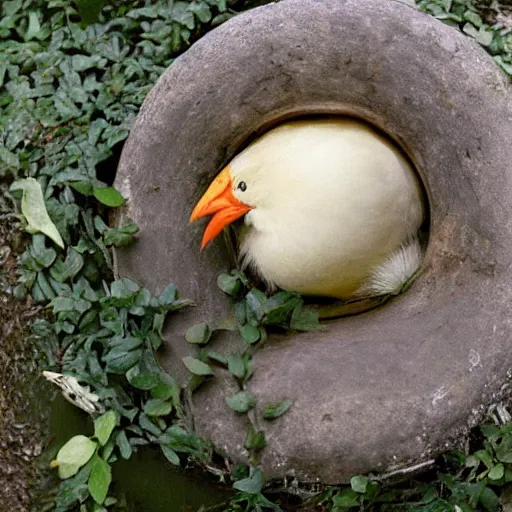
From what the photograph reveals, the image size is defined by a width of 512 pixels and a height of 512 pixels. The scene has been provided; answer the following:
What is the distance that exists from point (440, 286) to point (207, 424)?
431 millimetres

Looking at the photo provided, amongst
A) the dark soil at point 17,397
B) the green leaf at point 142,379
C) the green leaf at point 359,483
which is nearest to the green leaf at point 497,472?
the green leaf at point 359,483

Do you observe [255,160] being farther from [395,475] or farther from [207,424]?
[395,475]

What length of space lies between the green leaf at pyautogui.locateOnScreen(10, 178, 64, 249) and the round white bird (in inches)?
9.7

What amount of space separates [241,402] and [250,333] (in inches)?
4.9

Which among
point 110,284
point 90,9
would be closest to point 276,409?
point 110,284

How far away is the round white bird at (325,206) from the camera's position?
1.41 metres

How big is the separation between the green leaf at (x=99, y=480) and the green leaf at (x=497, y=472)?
23.1 inches

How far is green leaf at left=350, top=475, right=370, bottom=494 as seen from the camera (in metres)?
1.26

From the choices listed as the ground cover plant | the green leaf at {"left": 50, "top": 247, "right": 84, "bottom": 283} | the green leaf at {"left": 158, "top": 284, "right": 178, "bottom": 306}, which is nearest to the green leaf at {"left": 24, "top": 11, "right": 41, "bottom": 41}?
the ground cover plant

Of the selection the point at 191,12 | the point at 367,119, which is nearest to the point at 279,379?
the point at 367,119

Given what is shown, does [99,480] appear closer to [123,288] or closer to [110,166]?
[123,288]

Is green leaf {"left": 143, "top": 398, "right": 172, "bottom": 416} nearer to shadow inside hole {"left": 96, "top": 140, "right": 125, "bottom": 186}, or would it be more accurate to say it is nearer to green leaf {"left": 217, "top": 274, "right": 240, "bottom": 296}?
green leaf {"left": 217, "top": 274, "right": 240, "bottom": 296}

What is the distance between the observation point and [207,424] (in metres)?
1.36

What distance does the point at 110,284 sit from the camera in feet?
4.87
